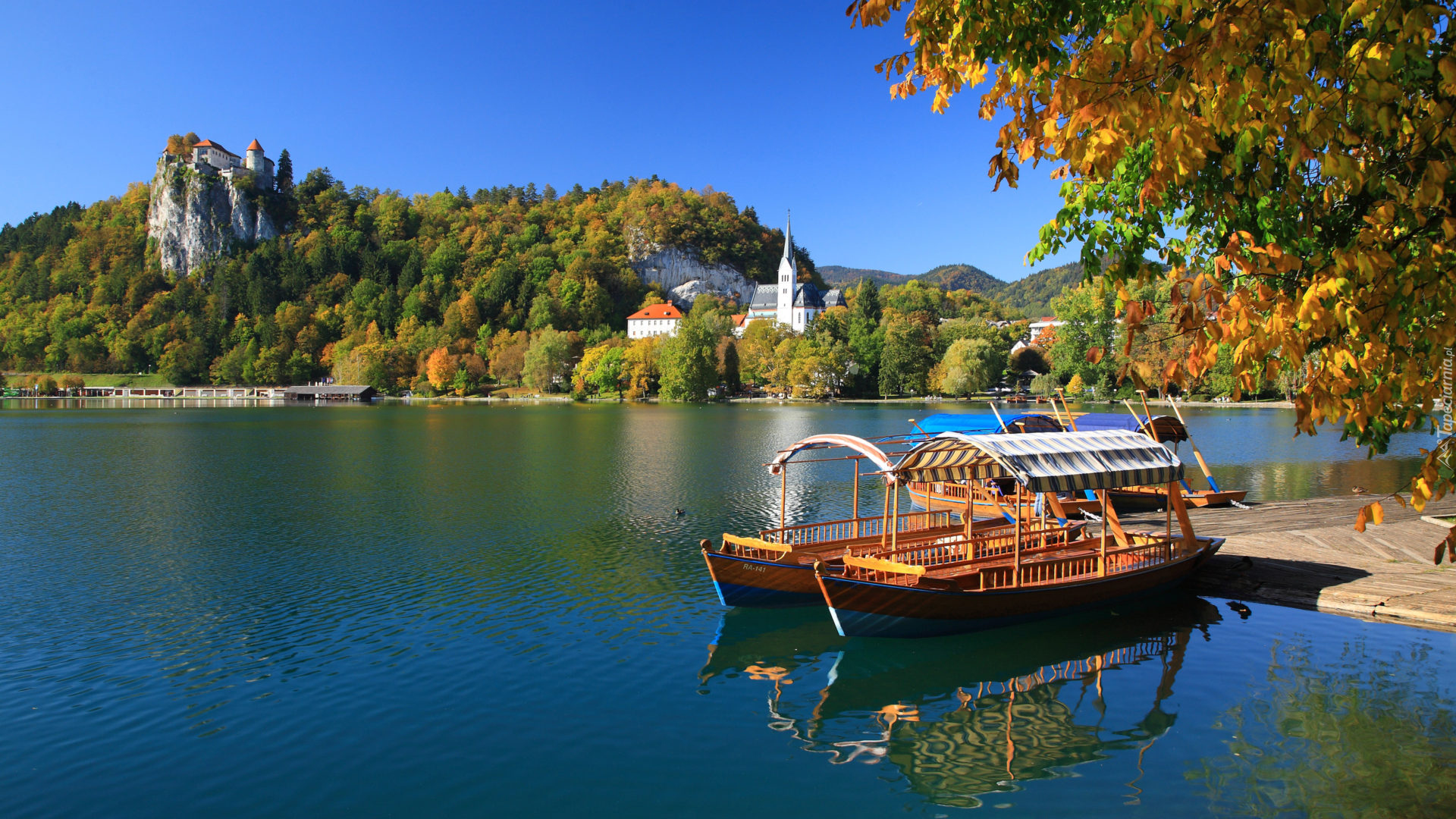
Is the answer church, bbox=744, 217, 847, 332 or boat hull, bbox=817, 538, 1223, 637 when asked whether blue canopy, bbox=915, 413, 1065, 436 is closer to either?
boat hull, bbox=817, 538, 1223, 637

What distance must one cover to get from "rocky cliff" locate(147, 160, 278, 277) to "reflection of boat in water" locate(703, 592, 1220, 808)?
707 feet

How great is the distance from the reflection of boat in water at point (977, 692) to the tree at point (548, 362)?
403 ft

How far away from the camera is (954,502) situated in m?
25.9

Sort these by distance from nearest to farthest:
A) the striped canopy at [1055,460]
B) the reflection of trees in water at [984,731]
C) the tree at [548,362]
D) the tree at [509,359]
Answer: the reflection of trees in water at [984,731] → the striped canopy at [1055,460] → the tree at [548,362] → the tree at [509,359]

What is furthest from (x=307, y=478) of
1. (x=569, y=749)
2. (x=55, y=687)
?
(x=569, y=749)

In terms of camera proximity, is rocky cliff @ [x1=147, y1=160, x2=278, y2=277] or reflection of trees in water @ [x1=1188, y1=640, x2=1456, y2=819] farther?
rocky cliff @ [x1=147, y1=160, x2=278, y2=277]

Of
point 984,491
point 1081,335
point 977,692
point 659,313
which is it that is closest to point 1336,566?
point 984,491

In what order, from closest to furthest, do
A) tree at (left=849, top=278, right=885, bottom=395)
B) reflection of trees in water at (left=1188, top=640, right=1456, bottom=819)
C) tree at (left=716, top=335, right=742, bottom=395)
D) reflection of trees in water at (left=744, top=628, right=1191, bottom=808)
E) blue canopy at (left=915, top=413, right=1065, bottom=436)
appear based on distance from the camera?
1. reflection of trees in water at (left=1188, top=640, right=1456, bottom=819)
2. reflection of trees in water at (left=744, top=628, right=1191, bottom=808)
3. blue canopy at (left=915, top=413, right=1065, bottom=436)
4. tree at (left=849, top=278, right=885, bottom=395)
5. tree at (left=716, top=335, right=742, bottom=395)

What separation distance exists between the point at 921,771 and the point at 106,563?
66.9 ft

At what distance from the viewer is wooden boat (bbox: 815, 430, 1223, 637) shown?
1408cm

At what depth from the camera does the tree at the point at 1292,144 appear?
4.60 metres

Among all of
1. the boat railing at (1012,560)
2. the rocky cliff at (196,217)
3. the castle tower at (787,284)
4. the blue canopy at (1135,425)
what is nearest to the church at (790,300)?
the castle tower at (787,284)

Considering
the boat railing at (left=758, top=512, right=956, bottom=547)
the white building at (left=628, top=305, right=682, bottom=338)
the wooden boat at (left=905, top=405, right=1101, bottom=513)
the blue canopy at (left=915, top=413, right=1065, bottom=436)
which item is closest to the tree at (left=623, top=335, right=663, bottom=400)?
the white building at (left=628, top=305, right=682, bottom=338)

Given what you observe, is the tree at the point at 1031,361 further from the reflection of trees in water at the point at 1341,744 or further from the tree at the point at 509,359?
the reflection of trees in water at the point at 1341,744
